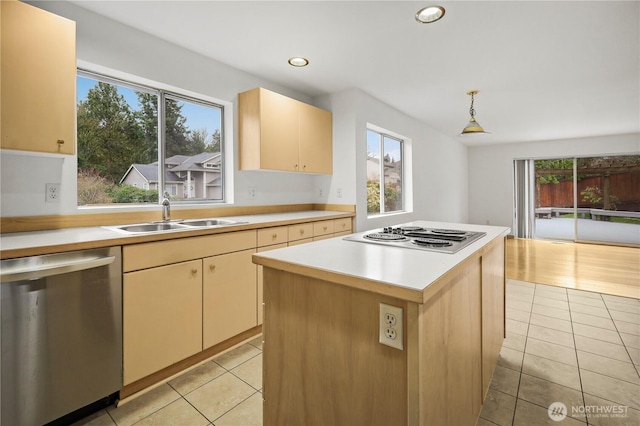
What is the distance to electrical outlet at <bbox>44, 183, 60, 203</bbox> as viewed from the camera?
1.84 meters

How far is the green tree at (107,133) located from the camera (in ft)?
6.91

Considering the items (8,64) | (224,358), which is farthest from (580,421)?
(8,64)

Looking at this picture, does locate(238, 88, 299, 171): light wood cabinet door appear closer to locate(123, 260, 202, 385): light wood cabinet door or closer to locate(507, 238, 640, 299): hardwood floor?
locate(123, 260, 202, 385): light wood cabinet door

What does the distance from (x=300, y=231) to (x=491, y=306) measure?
1577mm

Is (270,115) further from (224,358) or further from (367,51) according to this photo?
(224,358)

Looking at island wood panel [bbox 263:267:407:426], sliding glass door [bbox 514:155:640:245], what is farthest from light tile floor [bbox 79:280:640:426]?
sliding glass door [bbox 514:155:640:245]

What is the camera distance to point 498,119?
501 centimetres

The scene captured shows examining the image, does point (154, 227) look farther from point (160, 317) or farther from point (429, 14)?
point (429, 14)

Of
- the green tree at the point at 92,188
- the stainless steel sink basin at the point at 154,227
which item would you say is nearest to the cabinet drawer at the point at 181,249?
the stainless steel sink basin at the point at 154,227

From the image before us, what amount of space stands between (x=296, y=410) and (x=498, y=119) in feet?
17.9

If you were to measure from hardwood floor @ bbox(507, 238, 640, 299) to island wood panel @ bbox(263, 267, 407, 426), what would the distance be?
3.94 metres

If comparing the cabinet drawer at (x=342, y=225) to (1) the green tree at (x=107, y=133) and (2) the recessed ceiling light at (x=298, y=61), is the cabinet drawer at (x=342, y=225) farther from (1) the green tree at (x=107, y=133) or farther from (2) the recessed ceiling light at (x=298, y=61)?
(1) the green tree at (x=107, y=133)

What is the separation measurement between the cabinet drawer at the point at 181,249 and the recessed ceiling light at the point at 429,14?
198 cm

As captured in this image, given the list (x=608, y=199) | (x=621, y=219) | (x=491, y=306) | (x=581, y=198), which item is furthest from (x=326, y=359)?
(x=621, y=219)
